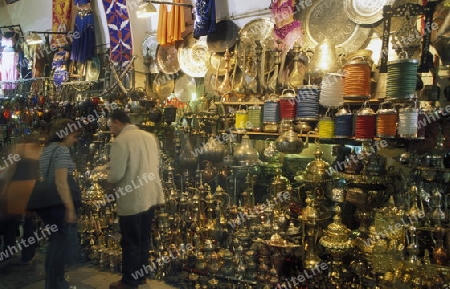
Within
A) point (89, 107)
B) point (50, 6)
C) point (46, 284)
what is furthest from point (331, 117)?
point (50, 6)

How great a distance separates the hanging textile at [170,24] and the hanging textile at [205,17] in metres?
0.42

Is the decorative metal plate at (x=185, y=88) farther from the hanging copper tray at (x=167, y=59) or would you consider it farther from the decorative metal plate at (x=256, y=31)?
the decorative metal plate at (x=256, y=31)

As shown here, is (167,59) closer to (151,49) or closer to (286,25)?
(151,49)

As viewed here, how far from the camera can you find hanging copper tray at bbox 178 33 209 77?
4.46 meters

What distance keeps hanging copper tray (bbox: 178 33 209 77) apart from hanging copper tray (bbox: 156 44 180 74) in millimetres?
191

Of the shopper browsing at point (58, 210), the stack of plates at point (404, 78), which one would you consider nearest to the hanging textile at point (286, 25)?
the stack of plates at point (404, 78)

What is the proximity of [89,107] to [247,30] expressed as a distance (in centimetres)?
251

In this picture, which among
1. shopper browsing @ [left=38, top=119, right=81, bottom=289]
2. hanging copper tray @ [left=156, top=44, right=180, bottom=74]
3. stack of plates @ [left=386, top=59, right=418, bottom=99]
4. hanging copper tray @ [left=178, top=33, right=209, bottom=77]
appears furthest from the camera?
hanging copper tray @ [left=156, top=44, right=180, bottom=74]

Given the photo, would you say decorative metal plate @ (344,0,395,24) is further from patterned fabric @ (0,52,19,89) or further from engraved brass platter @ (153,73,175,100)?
patterned fabric @ (0,52,19,89)

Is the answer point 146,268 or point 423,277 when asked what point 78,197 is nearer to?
point 146,268

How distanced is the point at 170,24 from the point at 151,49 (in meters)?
0.66

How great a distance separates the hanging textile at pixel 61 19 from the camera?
6.10 metres

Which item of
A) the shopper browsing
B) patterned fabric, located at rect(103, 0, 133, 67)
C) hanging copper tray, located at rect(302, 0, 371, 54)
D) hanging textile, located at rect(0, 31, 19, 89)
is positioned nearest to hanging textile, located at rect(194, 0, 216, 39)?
hanging copper tray, located at rect(302, 0, 371, 54)

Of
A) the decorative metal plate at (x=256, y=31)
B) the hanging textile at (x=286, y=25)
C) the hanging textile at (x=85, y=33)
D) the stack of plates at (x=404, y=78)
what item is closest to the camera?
the stack of plates at (x=404, y=78)
